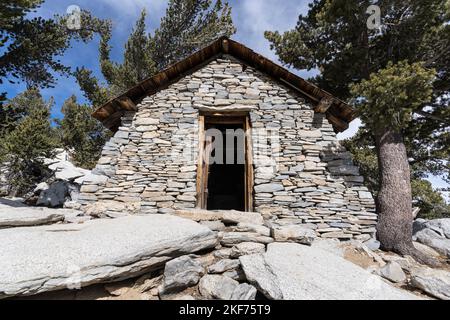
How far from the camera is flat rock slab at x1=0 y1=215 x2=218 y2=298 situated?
237cm

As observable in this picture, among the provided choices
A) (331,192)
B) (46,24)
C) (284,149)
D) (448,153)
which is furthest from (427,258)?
(46,24)

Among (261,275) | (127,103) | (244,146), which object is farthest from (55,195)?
(261,275)

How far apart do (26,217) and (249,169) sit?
15.3ft

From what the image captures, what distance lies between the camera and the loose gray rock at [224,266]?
307 cm

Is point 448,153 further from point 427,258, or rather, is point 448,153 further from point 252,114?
point 252,114

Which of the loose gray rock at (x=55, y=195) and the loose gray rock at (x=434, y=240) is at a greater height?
the loose gray rock at (x=55, y=195)

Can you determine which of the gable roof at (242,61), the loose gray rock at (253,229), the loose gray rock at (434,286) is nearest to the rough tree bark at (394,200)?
the gable roof at (242,61)

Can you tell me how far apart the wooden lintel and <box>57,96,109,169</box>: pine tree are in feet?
41.6

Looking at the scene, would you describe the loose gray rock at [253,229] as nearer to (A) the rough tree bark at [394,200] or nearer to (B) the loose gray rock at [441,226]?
(A) the rough tree bark at [394,200]

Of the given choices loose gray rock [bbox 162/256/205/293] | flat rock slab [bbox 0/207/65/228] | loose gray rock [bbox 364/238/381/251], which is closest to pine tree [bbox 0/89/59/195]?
flat rock slab [bbox 0/207/65/228]

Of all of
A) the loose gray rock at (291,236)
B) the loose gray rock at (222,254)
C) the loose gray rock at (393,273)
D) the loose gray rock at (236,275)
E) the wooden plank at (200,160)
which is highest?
the wooden plank at (200,160)

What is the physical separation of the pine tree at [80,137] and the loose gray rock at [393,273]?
14128mm

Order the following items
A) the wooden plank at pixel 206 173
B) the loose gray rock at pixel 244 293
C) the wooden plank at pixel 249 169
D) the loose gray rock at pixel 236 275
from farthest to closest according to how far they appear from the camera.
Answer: the wooden plank at pixel 206 173
the wooden plank at pixel 249 169
the loose gray rock at pixel 236 275
the loose gray rock at pixel 244 293

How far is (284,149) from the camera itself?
18.2 feet
